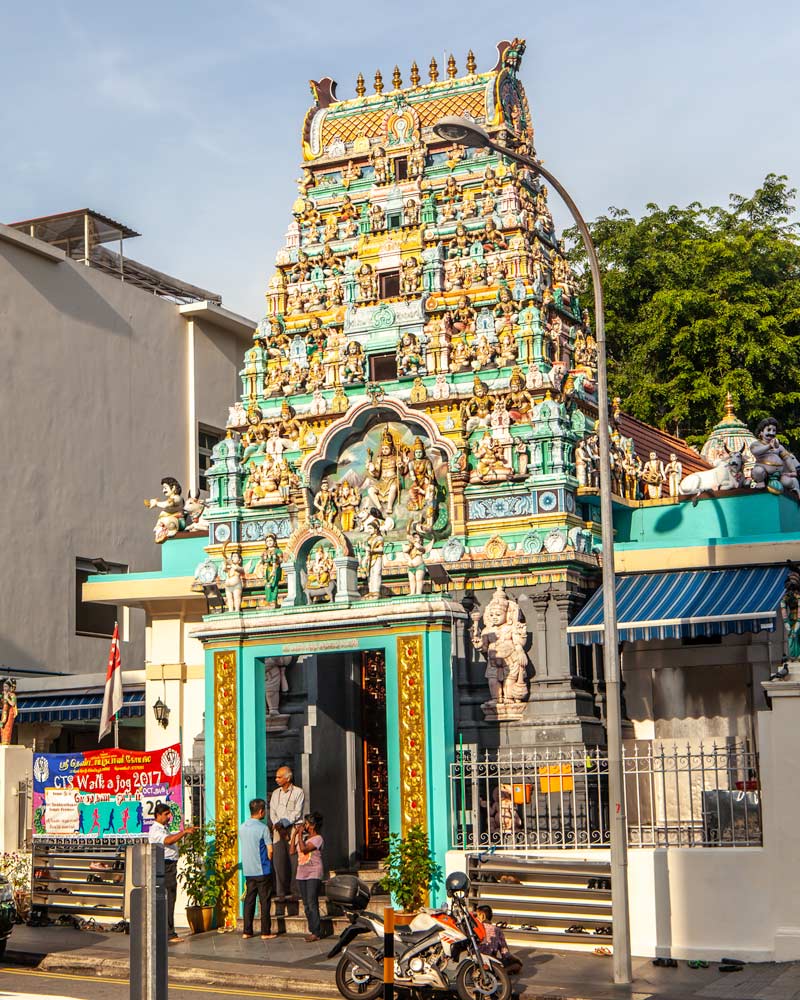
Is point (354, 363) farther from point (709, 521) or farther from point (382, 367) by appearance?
point (709, 521)

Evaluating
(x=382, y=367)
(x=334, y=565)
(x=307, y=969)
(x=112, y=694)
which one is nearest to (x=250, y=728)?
(x=334, y=565)

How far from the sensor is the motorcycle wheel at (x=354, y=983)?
14.5 m

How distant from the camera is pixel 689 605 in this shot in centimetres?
2036

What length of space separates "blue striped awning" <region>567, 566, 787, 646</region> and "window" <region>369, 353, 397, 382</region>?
4784mm

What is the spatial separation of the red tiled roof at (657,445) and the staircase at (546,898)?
9690 millimetres

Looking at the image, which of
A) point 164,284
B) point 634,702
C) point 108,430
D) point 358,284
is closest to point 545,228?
point 358,284

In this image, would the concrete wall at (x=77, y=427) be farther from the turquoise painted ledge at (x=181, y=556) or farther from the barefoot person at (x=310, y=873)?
the barefoot person at (x=310, y=873)

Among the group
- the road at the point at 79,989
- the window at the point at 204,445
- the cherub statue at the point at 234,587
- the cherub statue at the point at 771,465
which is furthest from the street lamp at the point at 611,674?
the window at the point at 204,445

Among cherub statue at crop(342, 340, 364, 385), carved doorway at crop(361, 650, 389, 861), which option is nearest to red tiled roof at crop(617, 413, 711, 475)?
cherub statue at crop(342, 340, 364, 385)

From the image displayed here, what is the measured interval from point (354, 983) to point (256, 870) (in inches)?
148

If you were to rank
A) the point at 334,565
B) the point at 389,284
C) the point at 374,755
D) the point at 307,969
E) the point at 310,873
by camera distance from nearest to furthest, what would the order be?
the point at 307,969 → the point at 310,873 → the point at 334,565 → the point at 374,755 → the point at 389,284

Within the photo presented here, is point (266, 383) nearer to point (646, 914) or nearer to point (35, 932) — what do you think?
point (35, 932)

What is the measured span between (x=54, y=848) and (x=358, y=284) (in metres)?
9.81

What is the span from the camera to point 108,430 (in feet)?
105
